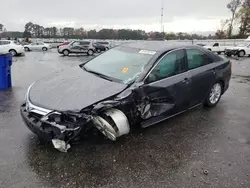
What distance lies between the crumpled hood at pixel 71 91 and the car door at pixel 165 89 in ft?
1.58

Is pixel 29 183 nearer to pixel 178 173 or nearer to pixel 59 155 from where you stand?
pixel 59 155

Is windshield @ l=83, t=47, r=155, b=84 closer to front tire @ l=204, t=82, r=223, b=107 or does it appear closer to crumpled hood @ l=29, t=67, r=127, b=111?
crumpled hood @ l=29, t=67, r=127, b=111

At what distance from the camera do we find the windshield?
3896 millimetres

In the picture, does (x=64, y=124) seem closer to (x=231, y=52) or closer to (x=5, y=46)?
(x=5, y=46)

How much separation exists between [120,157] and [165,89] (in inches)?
55.4

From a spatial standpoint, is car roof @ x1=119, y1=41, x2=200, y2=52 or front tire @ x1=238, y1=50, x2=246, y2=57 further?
front tire @ x1=238, y1=50, x2=246, y2=57

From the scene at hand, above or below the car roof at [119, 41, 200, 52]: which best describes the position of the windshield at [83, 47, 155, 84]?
below

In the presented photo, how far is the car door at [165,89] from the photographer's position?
3.74 metres

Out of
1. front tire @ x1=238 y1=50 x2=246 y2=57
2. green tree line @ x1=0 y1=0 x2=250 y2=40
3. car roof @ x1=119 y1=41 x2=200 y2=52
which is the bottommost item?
car roof @ x1=119 y1=41 x2=200 y2=52

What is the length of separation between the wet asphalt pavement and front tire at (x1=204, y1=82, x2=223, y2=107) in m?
0.78

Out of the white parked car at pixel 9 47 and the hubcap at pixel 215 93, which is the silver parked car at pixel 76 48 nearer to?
the white parked car at pixel 9 47

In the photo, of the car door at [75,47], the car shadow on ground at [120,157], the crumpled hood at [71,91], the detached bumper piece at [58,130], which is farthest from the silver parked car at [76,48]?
the detached bumper piece at [58,130]

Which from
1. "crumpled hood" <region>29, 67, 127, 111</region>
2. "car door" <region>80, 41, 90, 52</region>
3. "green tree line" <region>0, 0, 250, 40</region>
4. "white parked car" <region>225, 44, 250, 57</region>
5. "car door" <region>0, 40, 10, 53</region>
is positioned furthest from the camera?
"green tree line" <region>0, 0, 250, 40</region>

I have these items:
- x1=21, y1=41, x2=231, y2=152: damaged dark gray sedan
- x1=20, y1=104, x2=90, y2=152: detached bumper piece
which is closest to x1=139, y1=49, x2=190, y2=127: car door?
x1=21, y1=41, x2=231, y2=152: damaged dark gray sedan
